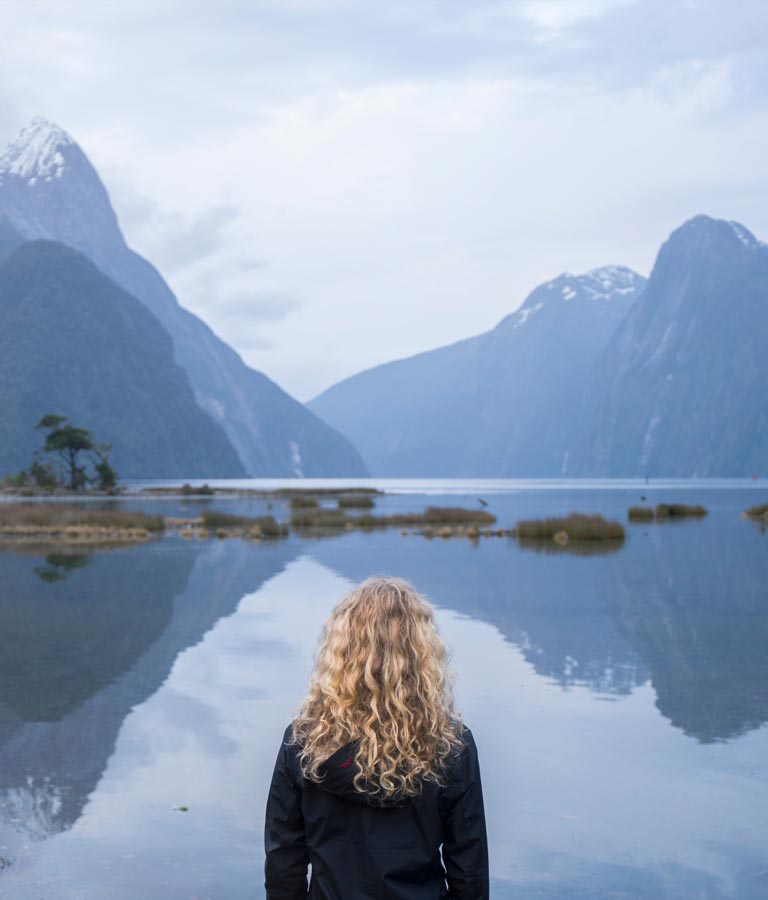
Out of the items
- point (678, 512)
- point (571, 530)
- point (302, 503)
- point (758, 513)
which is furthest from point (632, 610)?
point (302, 503)

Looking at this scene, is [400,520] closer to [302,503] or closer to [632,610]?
[302,503]

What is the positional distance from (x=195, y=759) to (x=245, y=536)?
109ft

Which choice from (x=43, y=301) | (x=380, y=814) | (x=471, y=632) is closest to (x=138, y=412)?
(x=43, y=301)

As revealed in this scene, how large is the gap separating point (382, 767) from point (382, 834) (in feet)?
0.89

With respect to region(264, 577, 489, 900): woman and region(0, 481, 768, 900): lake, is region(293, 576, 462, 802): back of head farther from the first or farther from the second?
region(0, 481, 768, 900): lake

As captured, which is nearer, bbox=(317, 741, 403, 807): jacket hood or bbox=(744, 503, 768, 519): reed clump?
bbox=(317, 741, 403, 807): jacket hood

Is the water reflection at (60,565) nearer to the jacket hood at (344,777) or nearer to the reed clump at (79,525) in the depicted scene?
the reed clump at (79,525)

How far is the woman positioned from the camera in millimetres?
3410

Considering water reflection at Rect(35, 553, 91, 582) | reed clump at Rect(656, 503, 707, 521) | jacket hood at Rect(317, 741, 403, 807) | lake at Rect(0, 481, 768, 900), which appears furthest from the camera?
reed clump at Rect(656, 503, 707, 521)

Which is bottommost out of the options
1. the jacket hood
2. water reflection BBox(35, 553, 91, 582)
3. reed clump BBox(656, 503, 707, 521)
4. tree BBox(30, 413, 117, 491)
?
water reflection BBox(35, 553, 91, 582)

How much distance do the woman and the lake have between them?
369cm

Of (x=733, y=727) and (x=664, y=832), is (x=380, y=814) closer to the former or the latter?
(x=664, y=832)

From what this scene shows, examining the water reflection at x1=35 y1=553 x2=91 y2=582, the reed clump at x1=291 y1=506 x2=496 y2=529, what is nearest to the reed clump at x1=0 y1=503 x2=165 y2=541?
the reed clump at x1=291 y1=506 x2=496 y2=529

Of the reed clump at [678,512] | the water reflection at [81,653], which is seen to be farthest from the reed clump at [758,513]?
the water reflection at [81,653]
